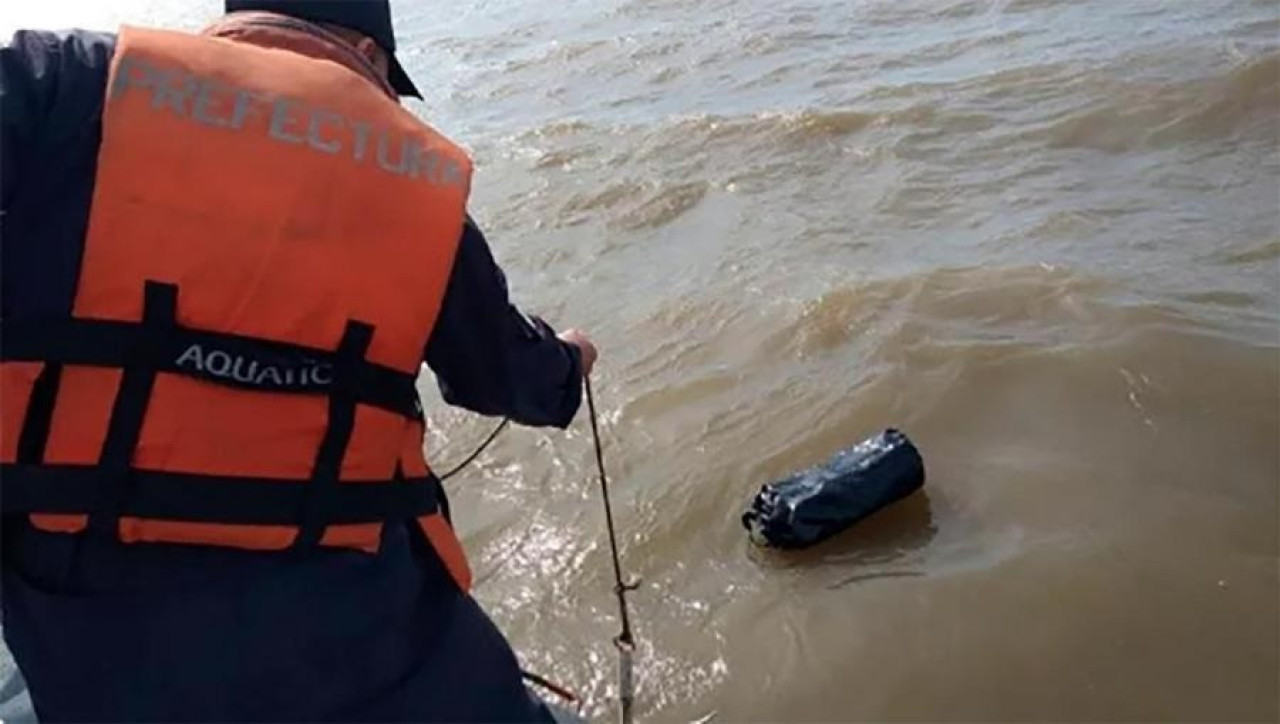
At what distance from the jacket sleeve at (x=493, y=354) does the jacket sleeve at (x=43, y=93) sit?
62 centimetres

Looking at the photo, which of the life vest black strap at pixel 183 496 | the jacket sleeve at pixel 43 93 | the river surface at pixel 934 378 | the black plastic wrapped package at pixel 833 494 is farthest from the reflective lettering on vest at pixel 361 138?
the black plastic wrapped package at pixel 833 494

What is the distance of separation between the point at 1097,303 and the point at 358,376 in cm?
405

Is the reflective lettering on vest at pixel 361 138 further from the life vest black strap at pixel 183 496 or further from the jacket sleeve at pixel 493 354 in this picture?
the life vest black strap at pixel 183 496

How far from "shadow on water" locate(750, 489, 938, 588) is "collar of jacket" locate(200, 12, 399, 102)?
2492 mm

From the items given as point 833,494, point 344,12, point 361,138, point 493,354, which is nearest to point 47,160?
point 361,138

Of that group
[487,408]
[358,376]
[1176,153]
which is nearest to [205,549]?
[358,376]

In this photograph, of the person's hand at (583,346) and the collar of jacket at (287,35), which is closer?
the collar of jacket at (287,35)

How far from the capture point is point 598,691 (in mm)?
3943

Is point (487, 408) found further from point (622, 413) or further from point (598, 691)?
point (622, 413)

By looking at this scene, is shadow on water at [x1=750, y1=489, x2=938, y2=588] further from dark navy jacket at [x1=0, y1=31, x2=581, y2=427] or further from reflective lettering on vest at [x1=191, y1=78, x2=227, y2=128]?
reflective lettering on vest at [x1=191, y1=78, x2=227, y2=128]

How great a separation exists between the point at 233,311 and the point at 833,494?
2.71m

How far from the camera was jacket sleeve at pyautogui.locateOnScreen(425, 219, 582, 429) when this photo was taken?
2.25m

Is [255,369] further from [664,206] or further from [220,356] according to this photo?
[664,206]

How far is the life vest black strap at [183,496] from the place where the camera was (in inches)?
79.4
